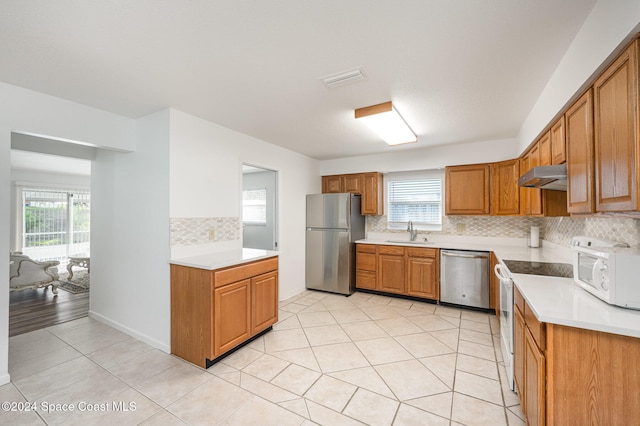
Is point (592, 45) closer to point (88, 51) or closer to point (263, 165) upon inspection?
point (88, 51)

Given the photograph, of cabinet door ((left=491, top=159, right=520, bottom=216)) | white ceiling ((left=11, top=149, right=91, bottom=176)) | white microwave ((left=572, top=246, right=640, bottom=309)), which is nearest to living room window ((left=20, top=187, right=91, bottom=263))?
white ceiling ((left=11, top=149, right=91, bottom=176))

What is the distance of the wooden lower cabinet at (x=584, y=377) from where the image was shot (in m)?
1.13

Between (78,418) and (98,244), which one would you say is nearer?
(78,418)

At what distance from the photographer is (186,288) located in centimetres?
252

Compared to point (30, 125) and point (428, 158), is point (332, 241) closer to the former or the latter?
point (428, 158)

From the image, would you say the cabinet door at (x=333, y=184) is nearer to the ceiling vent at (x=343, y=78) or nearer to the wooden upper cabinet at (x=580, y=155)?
the ceiling vent at (x=343, y=78)

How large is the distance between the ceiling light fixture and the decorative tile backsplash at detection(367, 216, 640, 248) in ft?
6.02

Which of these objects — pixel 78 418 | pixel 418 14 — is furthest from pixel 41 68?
pixel 418 14

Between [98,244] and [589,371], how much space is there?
15.0 feet

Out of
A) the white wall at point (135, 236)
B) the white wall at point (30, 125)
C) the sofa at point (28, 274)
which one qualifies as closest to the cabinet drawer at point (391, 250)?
the white wall at point (135, 236)

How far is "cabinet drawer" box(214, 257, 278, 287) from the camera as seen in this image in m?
2.45

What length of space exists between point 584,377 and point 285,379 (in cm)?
189

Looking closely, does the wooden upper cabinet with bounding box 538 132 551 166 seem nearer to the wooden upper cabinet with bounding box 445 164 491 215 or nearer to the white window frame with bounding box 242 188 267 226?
the wooden upper cabinet with bounding box 445 164 491 215

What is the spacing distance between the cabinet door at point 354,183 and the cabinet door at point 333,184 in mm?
85
